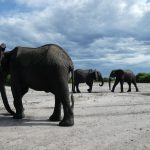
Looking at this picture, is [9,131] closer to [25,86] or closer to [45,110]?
[25,86]

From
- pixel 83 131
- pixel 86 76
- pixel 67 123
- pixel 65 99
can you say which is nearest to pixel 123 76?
pixel 86 76

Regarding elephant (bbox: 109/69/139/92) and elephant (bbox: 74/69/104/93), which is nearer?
elephant (bbox: 109/69/139/92)

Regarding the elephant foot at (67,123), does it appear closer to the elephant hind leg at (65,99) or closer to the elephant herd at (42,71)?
the elephant herd at (42,71)

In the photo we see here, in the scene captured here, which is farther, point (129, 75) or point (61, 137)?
point (129, 75)

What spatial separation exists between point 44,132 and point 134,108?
6.62m

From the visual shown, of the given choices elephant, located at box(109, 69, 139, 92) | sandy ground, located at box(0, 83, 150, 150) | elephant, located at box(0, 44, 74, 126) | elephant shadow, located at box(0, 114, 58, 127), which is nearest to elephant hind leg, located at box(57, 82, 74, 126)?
elephant, located at box(0, 44, 74, 126)

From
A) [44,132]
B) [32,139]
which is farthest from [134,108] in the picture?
[32,139]

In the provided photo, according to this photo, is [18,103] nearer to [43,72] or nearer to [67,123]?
[43,72]

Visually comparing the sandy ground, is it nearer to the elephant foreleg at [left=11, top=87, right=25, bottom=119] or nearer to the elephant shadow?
the elephant shadow

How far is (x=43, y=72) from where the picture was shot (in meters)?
13.8

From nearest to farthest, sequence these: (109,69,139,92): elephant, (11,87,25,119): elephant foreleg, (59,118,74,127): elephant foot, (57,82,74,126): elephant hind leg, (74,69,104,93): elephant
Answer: (59,118,74,127): elephant foot → (57,82,74,126): elephant hind leg → (11,87,25,119): elephant foreleg → (109,69,139,92): elephant → (74,69,104,93): elephant

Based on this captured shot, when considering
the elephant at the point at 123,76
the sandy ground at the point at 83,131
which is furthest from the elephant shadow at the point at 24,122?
the elephant at the point at 123,76

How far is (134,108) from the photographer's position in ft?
57.6

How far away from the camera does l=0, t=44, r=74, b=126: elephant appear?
1355cm
